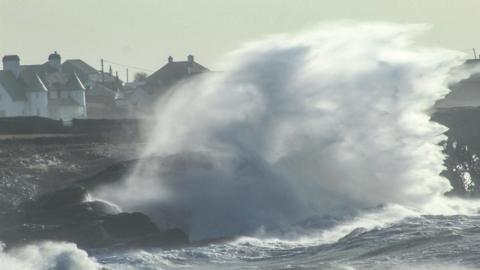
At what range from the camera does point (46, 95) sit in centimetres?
10912

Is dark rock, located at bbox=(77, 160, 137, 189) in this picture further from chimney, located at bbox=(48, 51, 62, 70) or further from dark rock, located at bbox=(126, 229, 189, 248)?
chimney, located at bbox=(48, 51, 62, 70)

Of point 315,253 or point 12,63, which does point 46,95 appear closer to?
point 12,63

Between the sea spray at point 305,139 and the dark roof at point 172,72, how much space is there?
58451 mm

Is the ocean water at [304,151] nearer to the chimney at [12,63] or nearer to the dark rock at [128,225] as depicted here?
the dark rock at [128,225]

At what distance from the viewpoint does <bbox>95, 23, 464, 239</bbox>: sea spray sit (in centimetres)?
4438

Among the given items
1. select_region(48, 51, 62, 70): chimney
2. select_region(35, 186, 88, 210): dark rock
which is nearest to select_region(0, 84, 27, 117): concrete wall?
select_region(48, 51, 62, 70): chimney

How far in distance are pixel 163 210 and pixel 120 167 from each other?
156 inches

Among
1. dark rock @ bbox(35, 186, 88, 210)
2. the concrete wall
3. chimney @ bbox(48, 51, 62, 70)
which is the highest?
chimney @ bbox(48, 51, 62, 70)

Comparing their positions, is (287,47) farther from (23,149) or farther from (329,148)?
(23,149)

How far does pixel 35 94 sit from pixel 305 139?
63111mm

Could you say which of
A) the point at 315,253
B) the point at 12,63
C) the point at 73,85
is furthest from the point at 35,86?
the point at 315,253

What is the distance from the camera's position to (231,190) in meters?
44.3

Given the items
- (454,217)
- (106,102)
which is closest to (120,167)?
(454,217)

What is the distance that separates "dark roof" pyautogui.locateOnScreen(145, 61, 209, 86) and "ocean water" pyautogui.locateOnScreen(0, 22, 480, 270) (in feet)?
185
